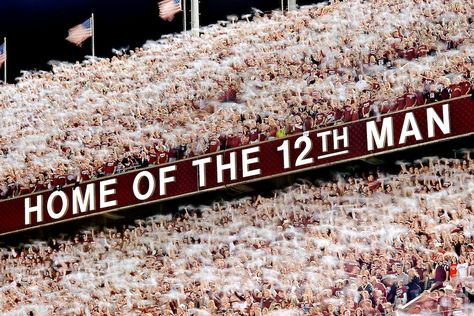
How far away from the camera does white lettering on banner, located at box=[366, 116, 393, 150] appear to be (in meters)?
19.5

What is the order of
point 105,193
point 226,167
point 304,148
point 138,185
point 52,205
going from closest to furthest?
point 304,148
point 226,167
point 138,185
point 105,193
point 52,205

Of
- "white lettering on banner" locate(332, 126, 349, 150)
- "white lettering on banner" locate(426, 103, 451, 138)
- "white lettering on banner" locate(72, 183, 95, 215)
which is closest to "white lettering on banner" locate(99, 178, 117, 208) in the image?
"white lettering on banner" locate(72, 183, 95, 215)

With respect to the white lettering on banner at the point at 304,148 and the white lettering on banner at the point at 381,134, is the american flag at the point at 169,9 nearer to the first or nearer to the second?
the white lettering on banner at the point at 304,148

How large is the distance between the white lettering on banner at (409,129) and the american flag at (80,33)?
12.4 meters

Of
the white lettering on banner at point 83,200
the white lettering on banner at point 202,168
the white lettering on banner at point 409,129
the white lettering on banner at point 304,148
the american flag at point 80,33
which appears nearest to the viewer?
the white lettering on banner at point 409,129

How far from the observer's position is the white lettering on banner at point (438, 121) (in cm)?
1899

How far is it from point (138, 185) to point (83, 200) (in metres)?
1.43

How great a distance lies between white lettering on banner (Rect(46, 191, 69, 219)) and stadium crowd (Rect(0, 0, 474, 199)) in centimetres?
34

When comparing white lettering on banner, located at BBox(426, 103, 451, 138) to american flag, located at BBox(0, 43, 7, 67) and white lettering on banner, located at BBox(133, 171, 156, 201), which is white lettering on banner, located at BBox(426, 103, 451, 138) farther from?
american flag, located at BBox(0, 43, 7, 67)

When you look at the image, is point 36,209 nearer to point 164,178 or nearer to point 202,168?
point 164,178

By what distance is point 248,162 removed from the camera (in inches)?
834

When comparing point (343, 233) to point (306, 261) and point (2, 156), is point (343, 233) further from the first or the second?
point (2, 156)

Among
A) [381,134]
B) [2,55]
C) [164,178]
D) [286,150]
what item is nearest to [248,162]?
[286,150]

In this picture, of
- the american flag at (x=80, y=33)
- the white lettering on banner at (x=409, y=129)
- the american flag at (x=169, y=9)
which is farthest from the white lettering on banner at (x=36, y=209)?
the white lettering on banner at (x=409, y=129)
